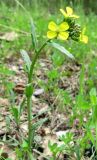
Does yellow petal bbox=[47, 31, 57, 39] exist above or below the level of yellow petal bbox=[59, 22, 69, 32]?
below

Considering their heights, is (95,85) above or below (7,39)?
below

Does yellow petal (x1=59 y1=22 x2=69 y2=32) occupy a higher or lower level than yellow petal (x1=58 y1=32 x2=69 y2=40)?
higher

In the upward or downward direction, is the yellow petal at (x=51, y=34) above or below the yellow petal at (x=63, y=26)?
below

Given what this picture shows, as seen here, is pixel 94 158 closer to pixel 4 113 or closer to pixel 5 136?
pixel 5 136

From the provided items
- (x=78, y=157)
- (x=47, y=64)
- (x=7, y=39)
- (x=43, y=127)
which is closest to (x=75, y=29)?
(x=78, y=157)

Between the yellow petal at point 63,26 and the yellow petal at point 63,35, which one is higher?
the yellow petal at point 63,26
